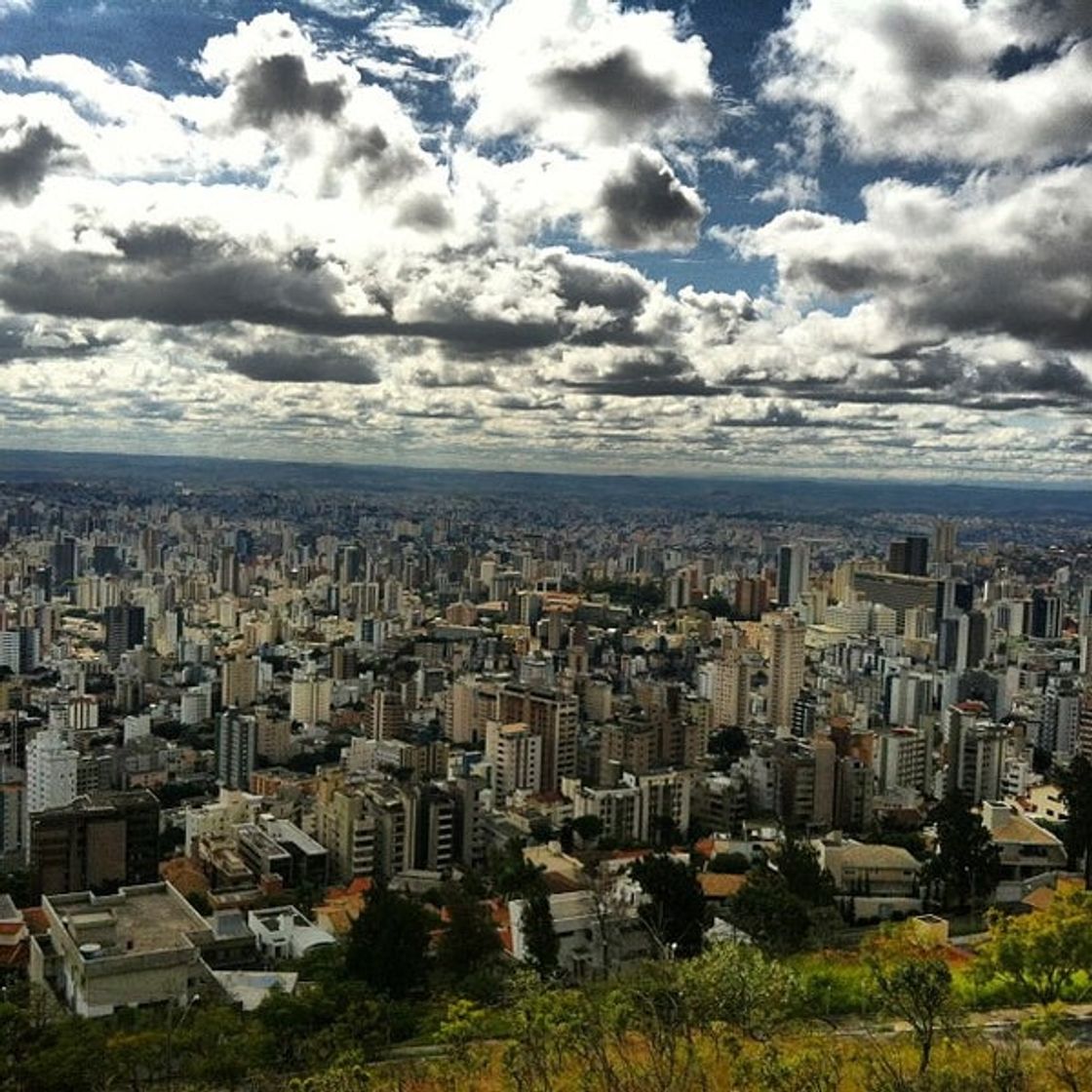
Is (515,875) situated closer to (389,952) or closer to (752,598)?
(389,952)

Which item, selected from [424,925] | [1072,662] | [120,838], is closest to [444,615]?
[1072,662]

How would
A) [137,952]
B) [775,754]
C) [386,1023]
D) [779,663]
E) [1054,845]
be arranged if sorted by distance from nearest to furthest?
1. [386,1023]
2. [137,952]
3. [1054,845]
4. [775,754]
5. [779,663]

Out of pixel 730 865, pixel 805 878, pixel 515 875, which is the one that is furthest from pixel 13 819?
pixel 805 878

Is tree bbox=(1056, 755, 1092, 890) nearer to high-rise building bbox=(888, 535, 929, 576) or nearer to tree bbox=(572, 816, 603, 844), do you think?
tree bbox=(572, 816, 603, 844)

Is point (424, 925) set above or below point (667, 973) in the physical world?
below

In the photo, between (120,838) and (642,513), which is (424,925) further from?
(642,513)

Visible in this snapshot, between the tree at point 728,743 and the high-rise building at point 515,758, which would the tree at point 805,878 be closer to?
the high-rise building at point 515,758
